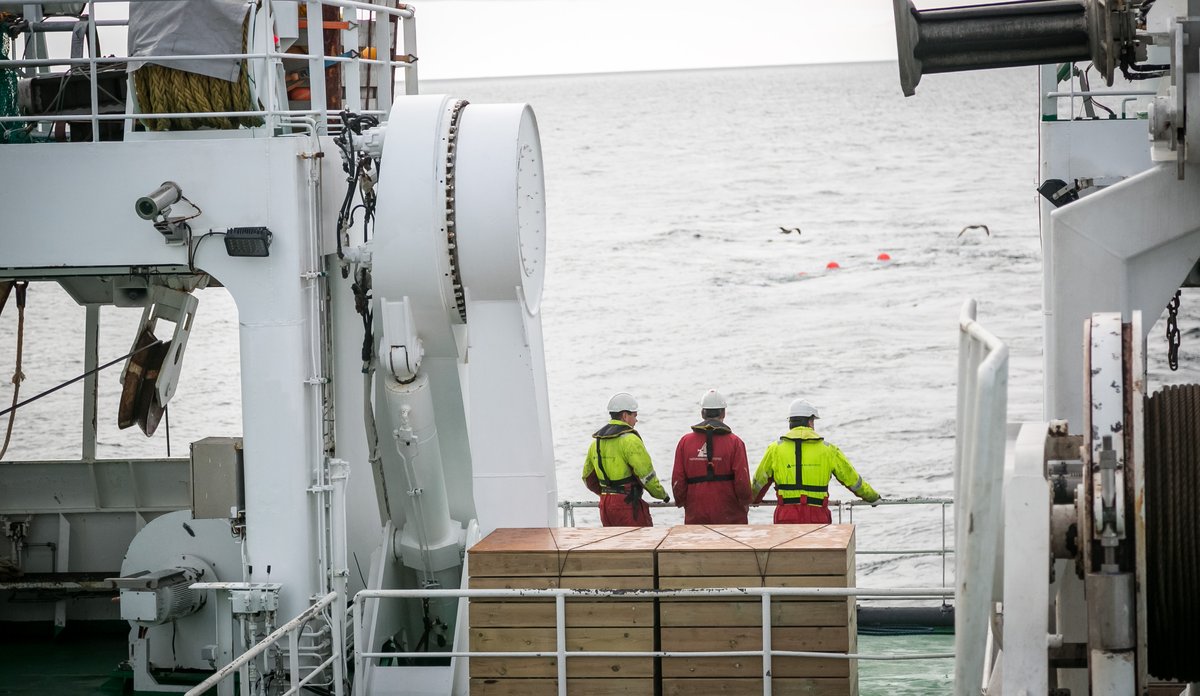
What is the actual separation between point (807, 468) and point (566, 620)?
Result: 2.59m

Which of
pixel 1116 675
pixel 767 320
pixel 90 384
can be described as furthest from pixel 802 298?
pixel 1116 675

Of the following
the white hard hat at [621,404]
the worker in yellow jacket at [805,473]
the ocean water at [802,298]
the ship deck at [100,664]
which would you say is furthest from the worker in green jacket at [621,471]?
the ocean water at [802,298]

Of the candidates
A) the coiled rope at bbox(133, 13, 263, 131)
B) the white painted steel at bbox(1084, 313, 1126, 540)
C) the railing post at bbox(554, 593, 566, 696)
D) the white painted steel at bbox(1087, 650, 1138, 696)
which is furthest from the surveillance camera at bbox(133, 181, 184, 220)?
the white painted steel at bbox(1087, 650, 1138, 696)

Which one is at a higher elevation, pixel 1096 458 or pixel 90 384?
pixel 90 384

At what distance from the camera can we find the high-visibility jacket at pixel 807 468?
10523mm

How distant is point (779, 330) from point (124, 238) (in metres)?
32.9

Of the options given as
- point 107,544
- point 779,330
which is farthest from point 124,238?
point 779,330

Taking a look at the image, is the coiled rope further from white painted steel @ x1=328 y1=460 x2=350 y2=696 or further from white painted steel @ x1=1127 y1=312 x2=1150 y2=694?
white painted steel @ x1=1127 y1=312 x2=1150 y2=694

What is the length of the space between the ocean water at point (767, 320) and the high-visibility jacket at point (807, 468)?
1448mm

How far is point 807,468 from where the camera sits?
10547 mm

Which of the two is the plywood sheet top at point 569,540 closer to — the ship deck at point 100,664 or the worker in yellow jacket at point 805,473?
the worker in yellow jacket at point 805,473

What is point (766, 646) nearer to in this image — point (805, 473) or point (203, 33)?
point (805, 473)

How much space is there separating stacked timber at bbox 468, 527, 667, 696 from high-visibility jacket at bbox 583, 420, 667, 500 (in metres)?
2.00

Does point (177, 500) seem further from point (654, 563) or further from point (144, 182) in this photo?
point (654, 563)
